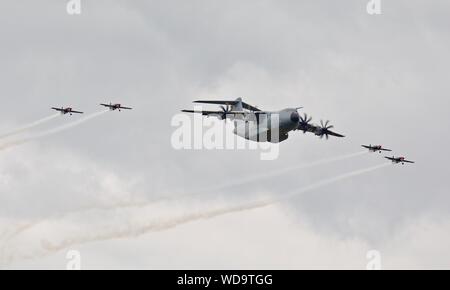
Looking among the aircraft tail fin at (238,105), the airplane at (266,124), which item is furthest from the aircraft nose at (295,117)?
the aircraft tail fin at (238,105)

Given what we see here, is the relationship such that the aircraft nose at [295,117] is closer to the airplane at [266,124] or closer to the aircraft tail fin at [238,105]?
the airplane at [266,124]

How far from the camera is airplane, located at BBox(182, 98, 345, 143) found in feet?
473

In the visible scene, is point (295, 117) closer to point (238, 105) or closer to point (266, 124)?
point (266, 124)

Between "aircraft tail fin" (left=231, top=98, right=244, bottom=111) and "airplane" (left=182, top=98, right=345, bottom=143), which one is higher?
"aircraft tail fin" (left=231, top=98, right=244, bottom=111)

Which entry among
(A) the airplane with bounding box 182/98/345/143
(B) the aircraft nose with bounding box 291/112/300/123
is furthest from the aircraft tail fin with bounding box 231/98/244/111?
(B) the aircraft nose with bounding box 291/112/300/123

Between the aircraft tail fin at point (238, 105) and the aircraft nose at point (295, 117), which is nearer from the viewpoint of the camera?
the aircraft nose at point (295, 117)

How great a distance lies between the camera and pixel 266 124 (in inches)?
5763

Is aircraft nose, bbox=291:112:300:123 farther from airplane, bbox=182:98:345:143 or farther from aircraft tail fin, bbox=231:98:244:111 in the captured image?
aircraft tail fin, bbox=231:98:244:111

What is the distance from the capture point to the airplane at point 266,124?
144250 millimetres

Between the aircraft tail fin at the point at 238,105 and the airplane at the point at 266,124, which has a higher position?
the aircraft tail fin at the point at 238,105

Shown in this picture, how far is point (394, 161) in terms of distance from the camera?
154m
